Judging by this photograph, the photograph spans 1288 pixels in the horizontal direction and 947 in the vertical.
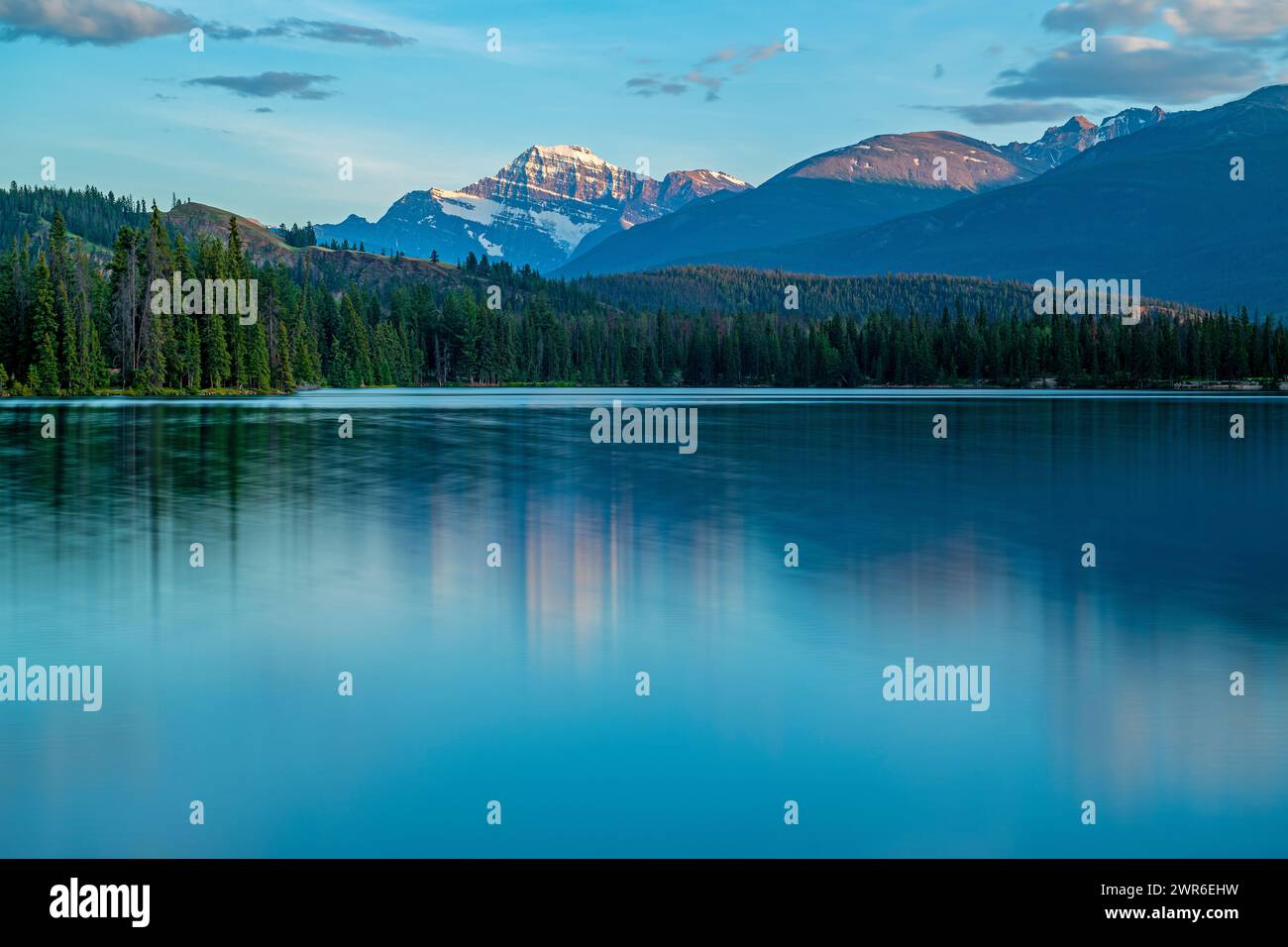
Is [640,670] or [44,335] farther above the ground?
[44,335]

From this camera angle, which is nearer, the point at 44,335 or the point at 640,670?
the point at 640,670

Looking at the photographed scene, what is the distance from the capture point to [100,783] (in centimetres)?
1382

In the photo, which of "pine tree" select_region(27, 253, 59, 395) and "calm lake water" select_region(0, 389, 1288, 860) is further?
"pine tree" select_region(27, 253, 59, 395)

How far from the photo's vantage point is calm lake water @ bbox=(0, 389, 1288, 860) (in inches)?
515

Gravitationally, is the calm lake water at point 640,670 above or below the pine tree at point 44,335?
below

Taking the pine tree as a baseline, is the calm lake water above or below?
below

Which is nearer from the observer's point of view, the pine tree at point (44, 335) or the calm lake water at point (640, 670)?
the calm lake water at point (640, 670)

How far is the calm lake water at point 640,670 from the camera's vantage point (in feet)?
42.9

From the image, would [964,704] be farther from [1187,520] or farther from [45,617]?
[1187,520]

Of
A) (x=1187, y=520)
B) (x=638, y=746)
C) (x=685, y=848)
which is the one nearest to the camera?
(x=685, y=848)

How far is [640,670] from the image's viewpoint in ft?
63.3

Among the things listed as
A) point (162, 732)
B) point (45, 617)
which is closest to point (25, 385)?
point (45, 617)
